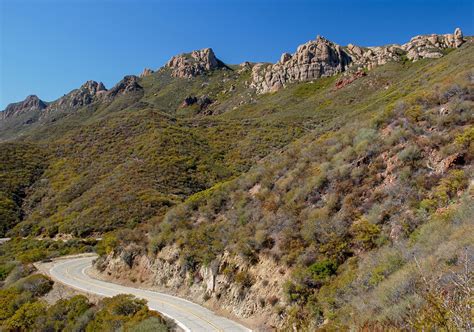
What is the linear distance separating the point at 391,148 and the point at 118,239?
72.9 feet

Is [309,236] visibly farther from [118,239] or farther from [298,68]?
[298,68]

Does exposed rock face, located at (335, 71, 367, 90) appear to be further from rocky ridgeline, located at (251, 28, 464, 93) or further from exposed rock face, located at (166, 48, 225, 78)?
exposed rock face, located at (166, 48, 225, 78)

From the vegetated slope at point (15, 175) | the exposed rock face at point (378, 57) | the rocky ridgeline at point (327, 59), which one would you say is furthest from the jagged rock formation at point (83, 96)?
the exposed rock face at point (378, 57)

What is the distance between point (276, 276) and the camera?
50.7ft

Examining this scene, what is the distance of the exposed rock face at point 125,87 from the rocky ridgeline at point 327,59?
61.4m

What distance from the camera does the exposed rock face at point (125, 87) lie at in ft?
535

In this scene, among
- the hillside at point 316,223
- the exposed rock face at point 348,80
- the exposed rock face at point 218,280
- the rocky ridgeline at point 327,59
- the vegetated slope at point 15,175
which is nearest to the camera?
the hillside at point 316,223

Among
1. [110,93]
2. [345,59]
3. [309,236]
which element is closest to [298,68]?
[345,59]

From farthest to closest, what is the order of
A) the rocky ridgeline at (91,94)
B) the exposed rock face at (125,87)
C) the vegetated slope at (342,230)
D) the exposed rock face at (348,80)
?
the rocky ridgeline at (91,94), the exposed rock face at (125,87), the exposed rock face at (348,80), the vegetated slope at (342,230)

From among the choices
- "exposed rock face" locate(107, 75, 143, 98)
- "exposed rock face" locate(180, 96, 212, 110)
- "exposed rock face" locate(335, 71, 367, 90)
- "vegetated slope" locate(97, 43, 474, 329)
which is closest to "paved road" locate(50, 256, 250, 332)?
"vegetated slope" locate(97, 43, 474, 329)

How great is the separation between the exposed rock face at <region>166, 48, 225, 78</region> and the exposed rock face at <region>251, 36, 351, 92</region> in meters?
45.4

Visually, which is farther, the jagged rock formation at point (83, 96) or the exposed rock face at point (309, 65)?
the jagged rock formation at point (83, 96)

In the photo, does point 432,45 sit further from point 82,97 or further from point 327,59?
point 82,97

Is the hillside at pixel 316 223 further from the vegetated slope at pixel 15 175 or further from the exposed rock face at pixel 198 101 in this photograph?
the exposed rock face at pixel 198 101
